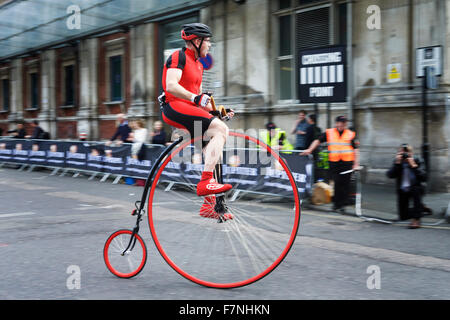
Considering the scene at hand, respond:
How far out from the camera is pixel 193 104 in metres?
4.56

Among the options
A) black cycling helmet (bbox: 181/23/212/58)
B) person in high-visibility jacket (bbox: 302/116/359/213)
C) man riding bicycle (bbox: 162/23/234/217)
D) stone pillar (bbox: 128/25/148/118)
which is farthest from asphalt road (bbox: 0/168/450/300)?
stone pillar (bbox: 128/25/148/118)

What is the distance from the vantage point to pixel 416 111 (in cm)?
1295

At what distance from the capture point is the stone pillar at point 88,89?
26.5m

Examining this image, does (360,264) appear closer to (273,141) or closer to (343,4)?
(273,141)

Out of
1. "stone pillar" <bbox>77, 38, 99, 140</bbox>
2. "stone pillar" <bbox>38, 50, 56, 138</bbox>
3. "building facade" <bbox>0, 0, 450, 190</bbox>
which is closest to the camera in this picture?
"building facade" <bbox>0, 0, 450, 190</bbox>

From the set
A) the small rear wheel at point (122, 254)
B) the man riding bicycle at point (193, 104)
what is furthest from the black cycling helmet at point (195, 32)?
the small rear wheel at point (122, 254)

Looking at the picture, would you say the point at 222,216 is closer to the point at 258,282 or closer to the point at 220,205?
the point at 220,205

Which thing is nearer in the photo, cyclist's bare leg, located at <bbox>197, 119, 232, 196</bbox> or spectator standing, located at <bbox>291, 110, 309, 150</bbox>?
cyclist's bare leg, located at <bbox>197, 119, 232, 196</bbox>

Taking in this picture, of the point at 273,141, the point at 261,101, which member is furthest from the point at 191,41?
the point at 261,101

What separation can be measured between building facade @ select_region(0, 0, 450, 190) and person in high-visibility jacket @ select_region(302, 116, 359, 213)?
2.67m

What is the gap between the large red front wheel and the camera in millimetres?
4539

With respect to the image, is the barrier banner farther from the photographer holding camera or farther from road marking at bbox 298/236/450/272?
the photographer holding camera
